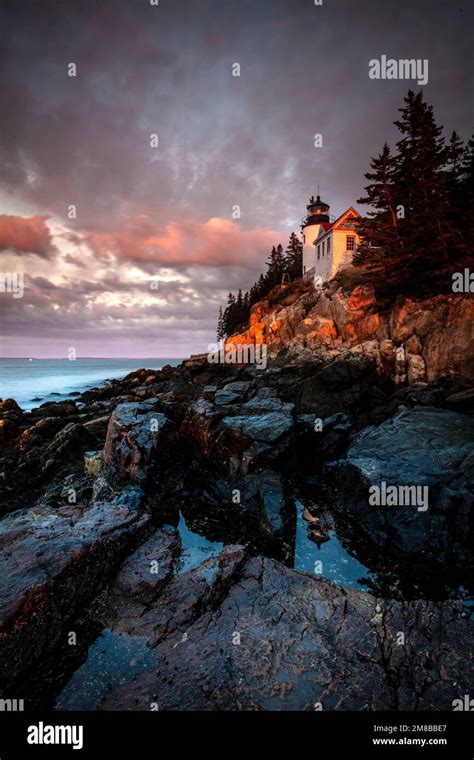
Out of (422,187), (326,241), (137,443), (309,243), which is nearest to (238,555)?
(137,443)

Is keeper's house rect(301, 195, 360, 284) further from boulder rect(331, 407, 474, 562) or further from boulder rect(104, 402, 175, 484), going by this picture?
boulder rect(104, 402, 175, 484)

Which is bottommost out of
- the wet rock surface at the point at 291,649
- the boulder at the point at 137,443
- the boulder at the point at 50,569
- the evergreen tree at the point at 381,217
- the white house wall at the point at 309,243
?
the wet rock surface at the point at 291,649

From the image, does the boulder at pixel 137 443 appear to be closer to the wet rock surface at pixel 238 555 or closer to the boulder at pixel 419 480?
the wet rock surface at pixel 238 555

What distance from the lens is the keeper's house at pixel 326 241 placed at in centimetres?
4256

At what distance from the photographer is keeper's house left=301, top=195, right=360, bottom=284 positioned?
42562 mm

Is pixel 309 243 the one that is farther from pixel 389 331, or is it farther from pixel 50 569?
pixel 50 569

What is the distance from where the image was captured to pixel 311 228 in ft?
171

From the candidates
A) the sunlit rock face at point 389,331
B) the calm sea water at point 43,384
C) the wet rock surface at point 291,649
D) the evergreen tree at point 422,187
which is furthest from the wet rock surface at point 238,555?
the calm sea water at point 43,384

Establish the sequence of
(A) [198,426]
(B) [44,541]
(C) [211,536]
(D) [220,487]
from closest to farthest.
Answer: (B) [44,541] < (C) [211,536] < (D) [220,487] < (A) [198,426]

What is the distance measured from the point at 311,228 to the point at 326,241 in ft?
30.0

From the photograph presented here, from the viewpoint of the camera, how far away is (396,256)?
23.1m

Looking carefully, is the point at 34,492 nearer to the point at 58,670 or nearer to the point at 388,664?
the point at 58,670

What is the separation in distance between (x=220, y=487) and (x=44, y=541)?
5731 millimetres

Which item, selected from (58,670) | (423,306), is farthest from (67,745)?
(423,306)
